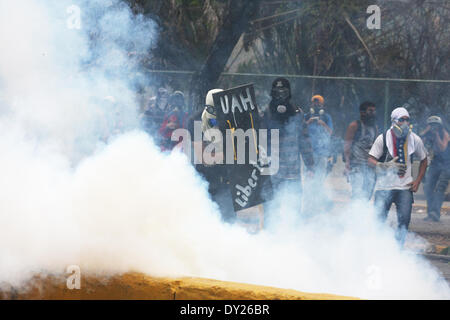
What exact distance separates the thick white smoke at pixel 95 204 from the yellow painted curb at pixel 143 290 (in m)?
0.10

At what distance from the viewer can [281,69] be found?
16375 millimetres

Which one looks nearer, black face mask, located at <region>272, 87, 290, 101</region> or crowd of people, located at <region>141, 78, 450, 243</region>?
crowd of people, located at <region>141, 78, 450, 243</region>

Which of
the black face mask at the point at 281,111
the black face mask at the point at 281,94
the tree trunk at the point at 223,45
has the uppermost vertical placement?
the tree trunk at the point at 223,45

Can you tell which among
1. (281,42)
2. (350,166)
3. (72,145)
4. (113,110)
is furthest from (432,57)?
(72,145)

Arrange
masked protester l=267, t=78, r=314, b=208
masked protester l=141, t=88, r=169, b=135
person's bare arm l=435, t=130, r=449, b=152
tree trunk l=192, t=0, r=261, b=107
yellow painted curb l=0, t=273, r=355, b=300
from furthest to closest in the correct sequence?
tree trunk l=192, t=0, r=261, b=107, person's bare arm l=435, t=130, r=449, b=152, masked protester l=141, t=88, r=169, b=135, masked protester l=267, t=78, r=314, b=208, yellow painted curb l=0, t=273, r=355, b=300

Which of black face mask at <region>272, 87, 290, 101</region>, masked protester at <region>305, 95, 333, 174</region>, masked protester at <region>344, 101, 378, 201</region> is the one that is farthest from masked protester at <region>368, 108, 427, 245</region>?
masked protester at <region>305, 95, 333, 174</region>

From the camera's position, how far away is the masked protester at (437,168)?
10266 mm

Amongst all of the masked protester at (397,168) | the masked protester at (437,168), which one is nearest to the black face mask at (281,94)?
the masked protester at (397,168)

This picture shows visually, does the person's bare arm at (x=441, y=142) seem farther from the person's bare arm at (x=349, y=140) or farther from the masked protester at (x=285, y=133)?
the masked protester at (x=285, y=133)

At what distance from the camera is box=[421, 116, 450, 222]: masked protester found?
10.3 meters

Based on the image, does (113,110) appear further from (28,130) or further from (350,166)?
(350,166)

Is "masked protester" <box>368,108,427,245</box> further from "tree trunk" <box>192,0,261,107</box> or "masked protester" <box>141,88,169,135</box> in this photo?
"tree trunk" <box>192,0,261,107</box>

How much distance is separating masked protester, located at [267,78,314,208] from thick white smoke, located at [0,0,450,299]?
1.43 m

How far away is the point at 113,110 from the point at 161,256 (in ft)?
7.57
